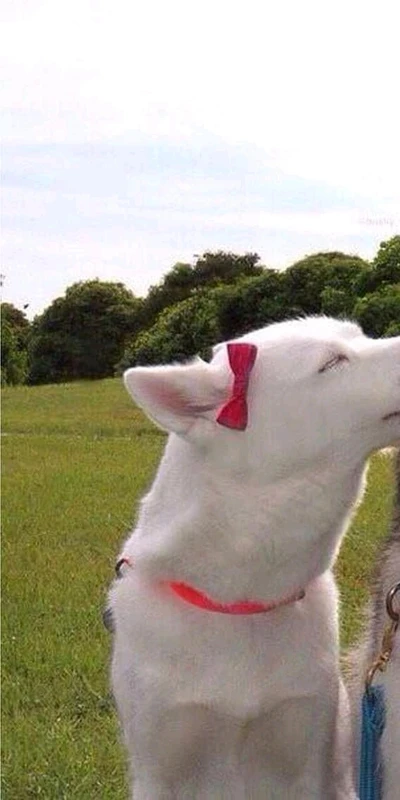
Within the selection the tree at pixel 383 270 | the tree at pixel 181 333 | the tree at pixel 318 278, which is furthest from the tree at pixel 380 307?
the tree at pixel 181 333

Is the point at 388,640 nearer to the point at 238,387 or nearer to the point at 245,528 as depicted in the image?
the point at 245,528

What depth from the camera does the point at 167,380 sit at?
3.14 m

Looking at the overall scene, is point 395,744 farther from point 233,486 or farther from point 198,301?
point 198,301

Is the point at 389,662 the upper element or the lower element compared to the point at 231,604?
lower

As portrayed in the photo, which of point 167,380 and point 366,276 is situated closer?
point 167,380

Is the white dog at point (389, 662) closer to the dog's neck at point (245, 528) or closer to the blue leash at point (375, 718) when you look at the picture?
the blue leash at point (375, 718)

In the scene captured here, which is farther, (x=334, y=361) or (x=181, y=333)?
(x=181, y=333)

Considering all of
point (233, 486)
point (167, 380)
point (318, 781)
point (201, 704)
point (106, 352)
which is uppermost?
point (167, 380)

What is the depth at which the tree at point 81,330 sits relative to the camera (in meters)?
28.1

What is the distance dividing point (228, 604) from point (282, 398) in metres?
0.52

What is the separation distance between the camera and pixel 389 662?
327 cm

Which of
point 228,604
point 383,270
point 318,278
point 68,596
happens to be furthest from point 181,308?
point 228,604

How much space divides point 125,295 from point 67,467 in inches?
680

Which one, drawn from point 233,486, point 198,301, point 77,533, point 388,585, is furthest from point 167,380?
point 198,301
